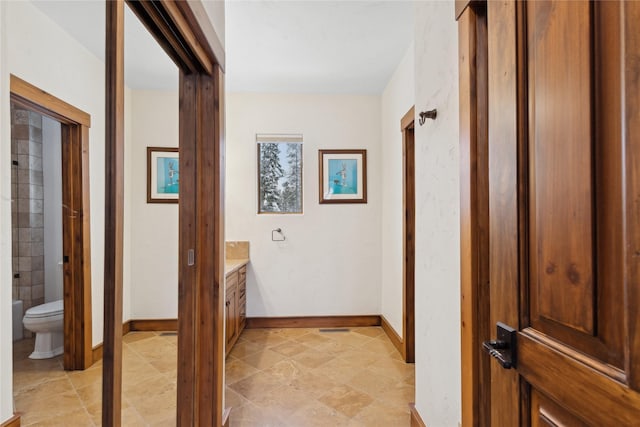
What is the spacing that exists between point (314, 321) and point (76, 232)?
10.9 ft

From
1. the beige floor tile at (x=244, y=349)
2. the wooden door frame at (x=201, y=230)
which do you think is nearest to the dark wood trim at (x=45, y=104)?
the wooden door frame at (x=201, y=230)

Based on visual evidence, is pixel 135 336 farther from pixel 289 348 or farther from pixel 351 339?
pixel 351 339

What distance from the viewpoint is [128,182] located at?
1.14m

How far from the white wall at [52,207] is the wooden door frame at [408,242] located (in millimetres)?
2674

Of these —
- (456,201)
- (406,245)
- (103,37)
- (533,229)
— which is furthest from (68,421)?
(406,245)

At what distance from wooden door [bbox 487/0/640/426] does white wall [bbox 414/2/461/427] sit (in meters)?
0.46

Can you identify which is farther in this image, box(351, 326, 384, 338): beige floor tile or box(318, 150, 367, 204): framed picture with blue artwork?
box(318, 150, 367, 204): framed picture with blue artwork

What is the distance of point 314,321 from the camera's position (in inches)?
152

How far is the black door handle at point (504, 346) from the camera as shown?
2.86 ft

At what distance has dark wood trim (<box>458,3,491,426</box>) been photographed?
120cm

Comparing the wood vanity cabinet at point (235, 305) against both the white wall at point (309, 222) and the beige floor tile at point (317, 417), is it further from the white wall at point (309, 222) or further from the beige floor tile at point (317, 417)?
the beige floor tile at point (317, 417)

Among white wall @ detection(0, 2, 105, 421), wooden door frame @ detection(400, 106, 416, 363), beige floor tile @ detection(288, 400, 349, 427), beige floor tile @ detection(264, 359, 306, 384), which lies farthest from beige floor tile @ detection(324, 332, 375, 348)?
white wall @ detection(0, 2, 105, 421)

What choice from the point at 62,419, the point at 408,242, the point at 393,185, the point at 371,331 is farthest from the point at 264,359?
the point at 62,419

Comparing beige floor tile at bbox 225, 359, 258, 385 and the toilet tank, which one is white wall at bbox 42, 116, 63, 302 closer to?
the toilet tank
